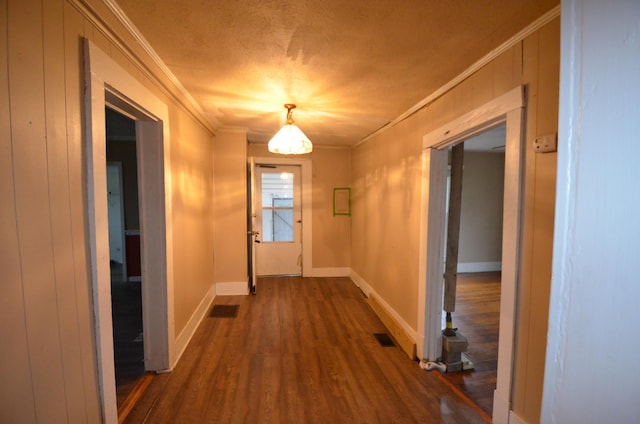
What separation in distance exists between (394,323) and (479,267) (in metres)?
3.53

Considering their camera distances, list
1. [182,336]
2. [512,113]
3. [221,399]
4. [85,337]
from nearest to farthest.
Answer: [85,337], [512,113], [221,399], [182,336]

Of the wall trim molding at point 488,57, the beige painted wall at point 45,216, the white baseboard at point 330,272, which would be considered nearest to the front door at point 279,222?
the white baseboard at point 330,272

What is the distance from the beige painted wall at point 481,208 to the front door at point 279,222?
10.9 ft

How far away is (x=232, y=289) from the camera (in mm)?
3795

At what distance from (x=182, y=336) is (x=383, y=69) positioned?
110 inches

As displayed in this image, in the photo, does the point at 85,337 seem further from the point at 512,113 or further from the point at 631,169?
the point at 512,113

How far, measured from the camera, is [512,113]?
1.46m

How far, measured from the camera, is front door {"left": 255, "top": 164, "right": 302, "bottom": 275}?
4.56 m

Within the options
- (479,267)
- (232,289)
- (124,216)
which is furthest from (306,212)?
(479,267)

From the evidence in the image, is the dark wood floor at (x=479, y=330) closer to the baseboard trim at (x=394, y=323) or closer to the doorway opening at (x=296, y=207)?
the baseboard trim at (x=394, y=323)

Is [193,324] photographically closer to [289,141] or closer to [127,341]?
[127,341]

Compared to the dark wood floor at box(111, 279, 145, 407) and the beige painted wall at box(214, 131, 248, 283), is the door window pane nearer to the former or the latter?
the beige painted wall at box(214, 131, 248, 283)

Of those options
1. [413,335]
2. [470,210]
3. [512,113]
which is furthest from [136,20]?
[470,210]

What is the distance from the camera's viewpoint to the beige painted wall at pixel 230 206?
3.67 metres
